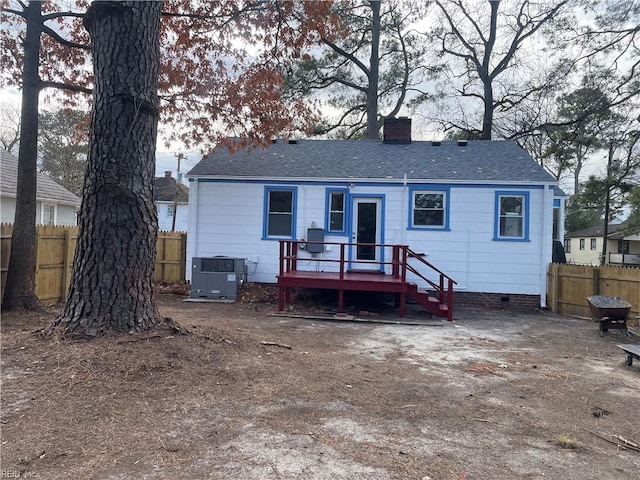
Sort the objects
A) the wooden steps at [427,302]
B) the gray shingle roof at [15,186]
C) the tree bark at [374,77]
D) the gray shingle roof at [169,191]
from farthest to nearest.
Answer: the gray shingle roof at [169,191] → the tree bark at [374,77] → the gray shingle roof at [15,186] → the wooden steps at [427,302]

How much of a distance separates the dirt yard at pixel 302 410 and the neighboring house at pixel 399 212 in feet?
15.2

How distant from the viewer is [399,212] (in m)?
11.1

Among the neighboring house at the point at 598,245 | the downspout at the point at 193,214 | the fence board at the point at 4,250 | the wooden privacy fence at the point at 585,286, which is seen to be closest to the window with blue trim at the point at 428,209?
the wooden privacy fence at the point at 585,286

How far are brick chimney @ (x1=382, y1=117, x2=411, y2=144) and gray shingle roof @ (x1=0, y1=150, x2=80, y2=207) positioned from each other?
1271 centimetres

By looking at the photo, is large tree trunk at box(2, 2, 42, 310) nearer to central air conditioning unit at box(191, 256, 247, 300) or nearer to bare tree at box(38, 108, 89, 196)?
central air conditioning unit at box(191, 256, 247, 300)

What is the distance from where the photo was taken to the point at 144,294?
497 centimetres

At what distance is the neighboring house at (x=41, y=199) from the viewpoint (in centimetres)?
1595

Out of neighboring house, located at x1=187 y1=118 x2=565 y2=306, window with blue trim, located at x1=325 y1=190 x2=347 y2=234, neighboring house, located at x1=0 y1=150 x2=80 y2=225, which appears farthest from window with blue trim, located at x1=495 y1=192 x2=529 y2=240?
neighboring house, located at x1=0 y1=150 x2=80 y2=225

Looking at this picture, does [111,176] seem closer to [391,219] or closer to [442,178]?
[391,219]

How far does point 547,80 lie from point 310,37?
14.6 meters

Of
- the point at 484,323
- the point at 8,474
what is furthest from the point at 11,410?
the point at 484,323

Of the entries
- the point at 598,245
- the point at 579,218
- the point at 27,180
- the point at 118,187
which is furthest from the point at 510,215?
the point at 598,245

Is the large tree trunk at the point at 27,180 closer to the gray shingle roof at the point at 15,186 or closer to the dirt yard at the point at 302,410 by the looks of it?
the dirt yard at the point at 302,410

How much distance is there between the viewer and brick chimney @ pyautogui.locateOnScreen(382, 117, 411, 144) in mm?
13383
